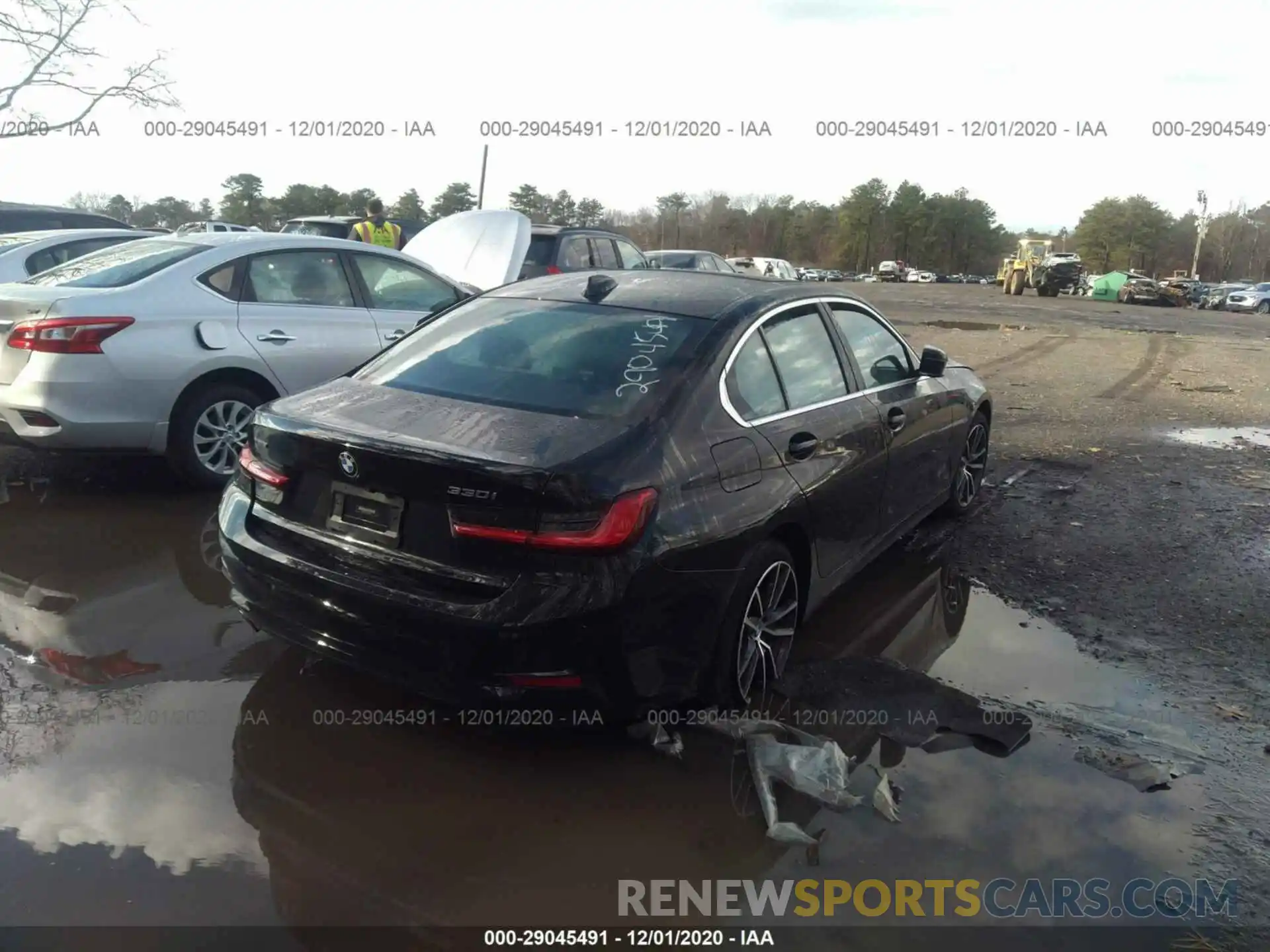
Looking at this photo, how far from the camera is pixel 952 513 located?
239 inches

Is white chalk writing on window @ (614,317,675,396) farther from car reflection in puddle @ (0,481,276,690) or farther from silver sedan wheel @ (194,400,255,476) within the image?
silver sedan wheel @ (194,400,255,476)

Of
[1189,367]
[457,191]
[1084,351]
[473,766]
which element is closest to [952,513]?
[473,766]

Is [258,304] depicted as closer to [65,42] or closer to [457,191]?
[65,42]

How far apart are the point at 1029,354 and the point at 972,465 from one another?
11.2 m

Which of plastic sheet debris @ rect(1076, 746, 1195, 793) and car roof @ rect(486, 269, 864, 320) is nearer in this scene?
plastic sheet debris @ rect(1076, 746, 1195, 793)

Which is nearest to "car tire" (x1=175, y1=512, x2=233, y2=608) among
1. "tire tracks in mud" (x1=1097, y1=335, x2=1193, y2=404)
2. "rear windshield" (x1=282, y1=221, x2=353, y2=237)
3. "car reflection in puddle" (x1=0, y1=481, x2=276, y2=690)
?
"car reflection in puddle" (x1=0, y1=481, x2=276, y2=690)

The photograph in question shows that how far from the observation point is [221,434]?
229 inches

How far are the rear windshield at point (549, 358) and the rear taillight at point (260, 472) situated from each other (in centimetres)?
55

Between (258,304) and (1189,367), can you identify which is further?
(1189,367)

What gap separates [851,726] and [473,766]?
1.41 m

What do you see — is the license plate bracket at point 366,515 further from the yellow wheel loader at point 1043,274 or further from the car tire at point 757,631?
the yellow wheel loader at point 1043,274

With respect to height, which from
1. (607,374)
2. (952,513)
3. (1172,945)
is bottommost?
(1172,945)

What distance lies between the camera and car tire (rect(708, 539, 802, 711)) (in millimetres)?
3225

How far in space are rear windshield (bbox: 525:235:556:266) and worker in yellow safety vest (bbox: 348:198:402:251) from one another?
66.7 inches
